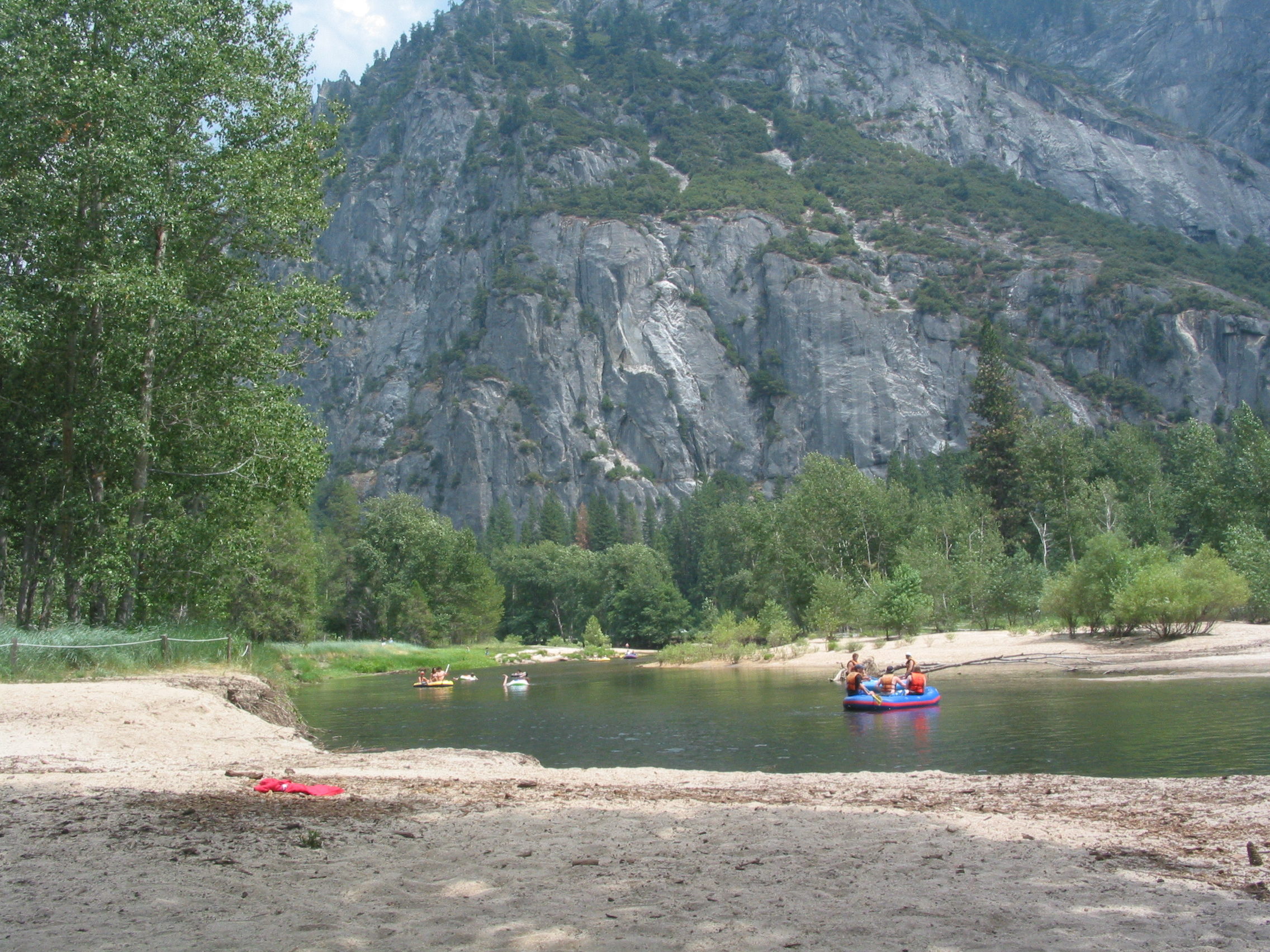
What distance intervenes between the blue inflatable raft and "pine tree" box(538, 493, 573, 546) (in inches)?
3589

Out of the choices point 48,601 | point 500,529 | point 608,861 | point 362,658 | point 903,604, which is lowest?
point 362,658

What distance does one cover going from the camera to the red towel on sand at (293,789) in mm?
10086

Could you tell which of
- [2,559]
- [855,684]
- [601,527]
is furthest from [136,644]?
[601,527]

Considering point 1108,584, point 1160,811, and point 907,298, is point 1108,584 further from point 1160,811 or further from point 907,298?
point 907,298

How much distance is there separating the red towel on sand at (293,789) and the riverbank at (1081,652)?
2914 cm

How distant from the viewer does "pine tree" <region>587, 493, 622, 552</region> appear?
4717 inches

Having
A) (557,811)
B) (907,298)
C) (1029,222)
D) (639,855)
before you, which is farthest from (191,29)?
(1029,222)

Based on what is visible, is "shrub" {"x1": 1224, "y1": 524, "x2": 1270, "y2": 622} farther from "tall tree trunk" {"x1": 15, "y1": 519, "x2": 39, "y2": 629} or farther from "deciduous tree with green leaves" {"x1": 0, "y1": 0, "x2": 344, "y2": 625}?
"tall tree trunk" {"x1": 15, "y1": 519, "x2": 39, "y2": 629}

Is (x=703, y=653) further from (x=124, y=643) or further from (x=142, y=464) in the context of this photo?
(x=124, y=643)

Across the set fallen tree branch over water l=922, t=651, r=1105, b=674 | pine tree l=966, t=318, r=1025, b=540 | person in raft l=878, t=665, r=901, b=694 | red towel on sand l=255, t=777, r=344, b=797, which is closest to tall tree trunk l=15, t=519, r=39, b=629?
red towel on sand l=255, t=777, r=344, b=797

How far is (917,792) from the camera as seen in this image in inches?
443

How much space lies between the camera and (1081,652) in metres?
39.5

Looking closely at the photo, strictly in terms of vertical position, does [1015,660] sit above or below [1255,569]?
below

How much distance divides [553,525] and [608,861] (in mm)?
113568
